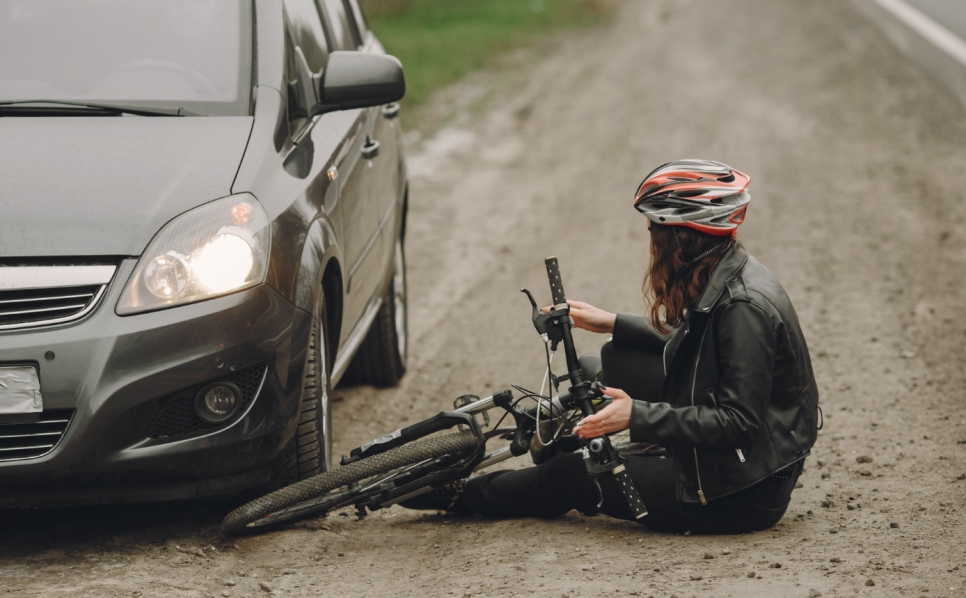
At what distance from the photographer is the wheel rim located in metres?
5.86

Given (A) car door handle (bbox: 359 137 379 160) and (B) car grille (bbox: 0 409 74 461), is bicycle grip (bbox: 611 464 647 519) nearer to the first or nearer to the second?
(B) car grille (bbox: 0 409 74 461)

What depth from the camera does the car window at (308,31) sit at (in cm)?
437

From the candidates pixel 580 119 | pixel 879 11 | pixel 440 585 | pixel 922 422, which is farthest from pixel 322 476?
pixel 879 11

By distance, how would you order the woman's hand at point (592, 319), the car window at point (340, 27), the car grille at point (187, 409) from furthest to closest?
the car window at point (340, 27) → the woman's hand at point (592, 319) → the car grille at point (187, 409)

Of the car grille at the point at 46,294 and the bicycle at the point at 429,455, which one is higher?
the car grille at the point at 46,294

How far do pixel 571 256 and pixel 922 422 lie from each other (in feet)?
11.6

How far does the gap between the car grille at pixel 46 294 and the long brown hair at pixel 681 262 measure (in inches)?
67.1

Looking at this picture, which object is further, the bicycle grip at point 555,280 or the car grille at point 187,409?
the bicycle grip at point 555,280

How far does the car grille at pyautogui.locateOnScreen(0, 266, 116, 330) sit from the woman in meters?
1.53

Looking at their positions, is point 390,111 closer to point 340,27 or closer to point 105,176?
point 340,27

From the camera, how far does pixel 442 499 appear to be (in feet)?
13.5

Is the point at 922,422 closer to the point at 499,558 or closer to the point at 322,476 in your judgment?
the point at 499,558

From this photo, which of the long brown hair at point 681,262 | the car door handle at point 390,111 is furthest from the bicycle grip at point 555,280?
the car door handle at point 390,111

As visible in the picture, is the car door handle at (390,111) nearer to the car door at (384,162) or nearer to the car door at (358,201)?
the car door at (384,162)
